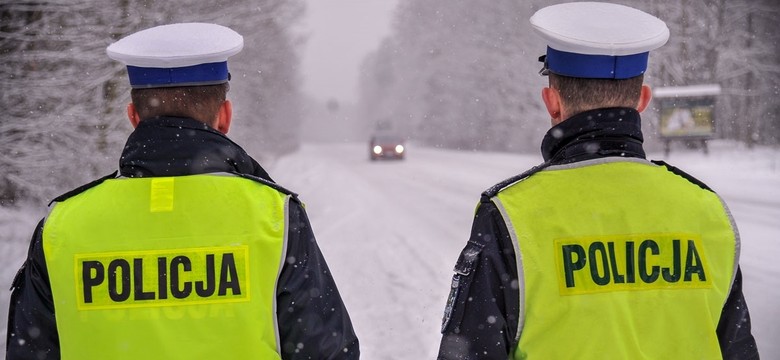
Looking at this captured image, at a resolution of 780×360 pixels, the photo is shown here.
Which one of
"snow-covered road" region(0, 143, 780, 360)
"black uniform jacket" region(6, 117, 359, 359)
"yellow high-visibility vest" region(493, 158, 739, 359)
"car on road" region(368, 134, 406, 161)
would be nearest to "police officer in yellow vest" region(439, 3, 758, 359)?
"yellow high-visibility vest" region(493, 158, 739, 359)

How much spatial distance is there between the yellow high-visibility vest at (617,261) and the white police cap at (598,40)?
0.82 feet

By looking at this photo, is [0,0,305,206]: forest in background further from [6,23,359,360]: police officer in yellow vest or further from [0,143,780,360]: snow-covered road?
[6,23,359,360]: police officer in yellow vest

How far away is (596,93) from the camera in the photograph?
1.86 metres

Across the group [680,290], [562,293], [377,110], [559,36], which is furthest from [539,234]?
[377,110]

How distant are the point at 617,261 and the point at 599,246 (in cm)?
6

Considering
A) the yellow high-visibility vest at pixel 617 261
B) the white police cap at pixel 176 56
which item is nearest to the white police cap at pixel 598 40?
the yellow high-visibility vest at pixel 617 261

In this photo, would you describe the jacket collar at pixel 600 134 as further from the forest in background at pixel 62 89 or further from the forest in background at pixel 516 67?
the forest in background at pixel 516 67

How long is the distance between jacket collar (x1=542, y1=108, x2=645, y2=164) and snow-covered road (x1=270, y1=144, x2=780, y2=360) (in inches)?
143

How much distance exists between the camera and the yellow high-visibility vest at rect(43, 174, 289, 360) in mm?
1869

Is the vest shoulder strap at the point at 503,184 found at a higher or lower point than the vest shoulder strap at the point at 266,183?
higher

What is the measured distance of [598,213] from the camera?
5.92 ft

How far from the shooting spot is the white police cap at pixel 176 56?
1998mm

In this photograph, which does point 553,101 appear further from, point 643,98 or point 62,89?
point 62,89

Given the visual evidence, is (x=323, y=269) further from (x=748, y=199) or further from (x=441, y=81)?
(x=441, y=81)
